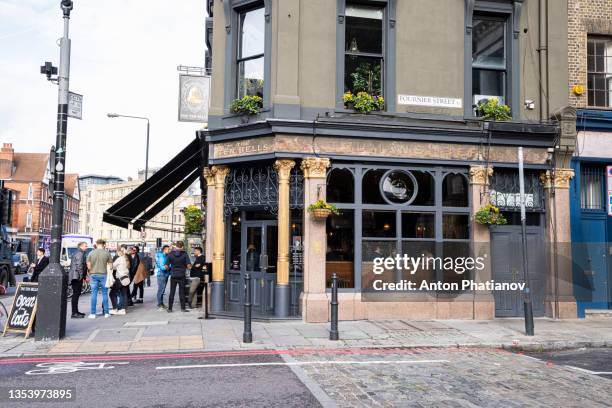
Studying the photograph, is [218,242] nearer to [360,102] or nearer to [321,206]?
[321,206]

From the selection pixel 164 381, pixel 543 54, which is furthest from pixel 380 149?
pixel 164 381

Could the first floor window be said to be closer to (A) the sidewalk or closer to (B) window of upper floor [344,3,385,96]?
(B) window of upper floor [344,3,385,96]

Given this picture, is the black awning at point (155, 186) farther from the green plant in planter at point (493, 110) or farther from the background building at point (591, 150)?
the background building at point (591, 150)

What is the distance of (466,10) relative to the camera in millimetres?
14469

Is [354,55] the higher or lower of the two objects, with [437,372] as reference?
higher

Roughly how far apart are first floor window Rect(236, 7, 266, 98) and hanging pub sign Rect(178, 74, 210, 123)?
1.79 metres

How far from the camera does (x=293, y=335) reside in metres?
11.2

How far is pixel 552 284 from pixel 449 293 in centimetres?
297

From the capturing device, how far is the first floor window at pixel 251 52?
14184 millimetres

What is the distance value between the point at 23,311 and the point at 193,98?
24.9 feet

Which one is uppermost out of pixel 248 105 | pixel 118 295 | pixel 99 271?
pixel 248 105

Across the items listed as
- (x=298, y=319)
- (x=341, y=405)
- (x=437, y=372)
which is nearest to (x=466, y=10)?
(x=298, y=319)

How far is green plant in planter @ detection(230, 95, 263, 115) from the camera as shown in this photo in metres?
13.6

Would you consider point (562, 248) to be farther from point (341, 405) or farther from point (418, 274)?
point (341, 405)
